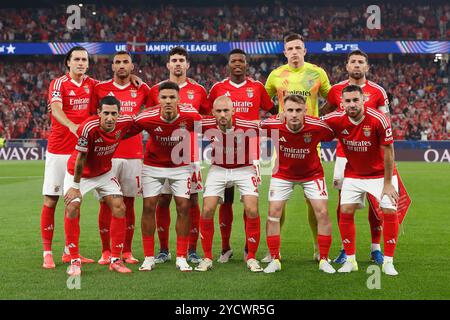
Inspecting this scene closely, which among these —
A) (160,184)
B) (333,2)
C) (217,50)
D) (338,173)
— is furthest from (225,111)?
(333,2)

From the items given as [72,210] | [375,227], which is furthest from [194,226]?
[375,227]

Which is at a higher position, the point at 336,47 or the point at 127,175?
the point at 336,47

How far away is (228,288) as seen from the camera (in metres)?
5.98

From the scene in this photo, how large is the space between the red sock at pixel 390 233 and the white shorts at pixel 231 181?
4.56 ft

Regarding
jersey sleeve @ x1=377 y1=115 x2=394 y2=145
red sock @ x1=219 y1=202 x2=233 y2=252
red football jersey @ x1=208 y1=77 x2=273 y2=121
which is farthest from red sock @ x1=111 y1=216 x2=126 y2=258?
jersey sleeve @ x1=377 y1=115 x2=394 y2=145

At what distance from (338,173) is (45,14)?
3565 centimetres

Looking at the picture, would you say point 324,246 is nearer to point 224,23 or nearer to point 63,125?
point 63,125

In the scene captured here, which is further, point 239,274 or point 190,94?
point 190,94

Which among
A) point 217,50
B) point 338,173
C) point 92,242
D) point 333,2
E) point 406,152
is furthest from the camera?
point 333,2

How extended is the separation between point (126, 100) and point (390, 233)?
10.6 feet

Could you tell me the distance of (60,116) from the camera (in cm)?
738

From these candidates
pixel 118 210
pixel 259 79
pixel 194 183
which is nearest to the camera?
pixel 118 210
